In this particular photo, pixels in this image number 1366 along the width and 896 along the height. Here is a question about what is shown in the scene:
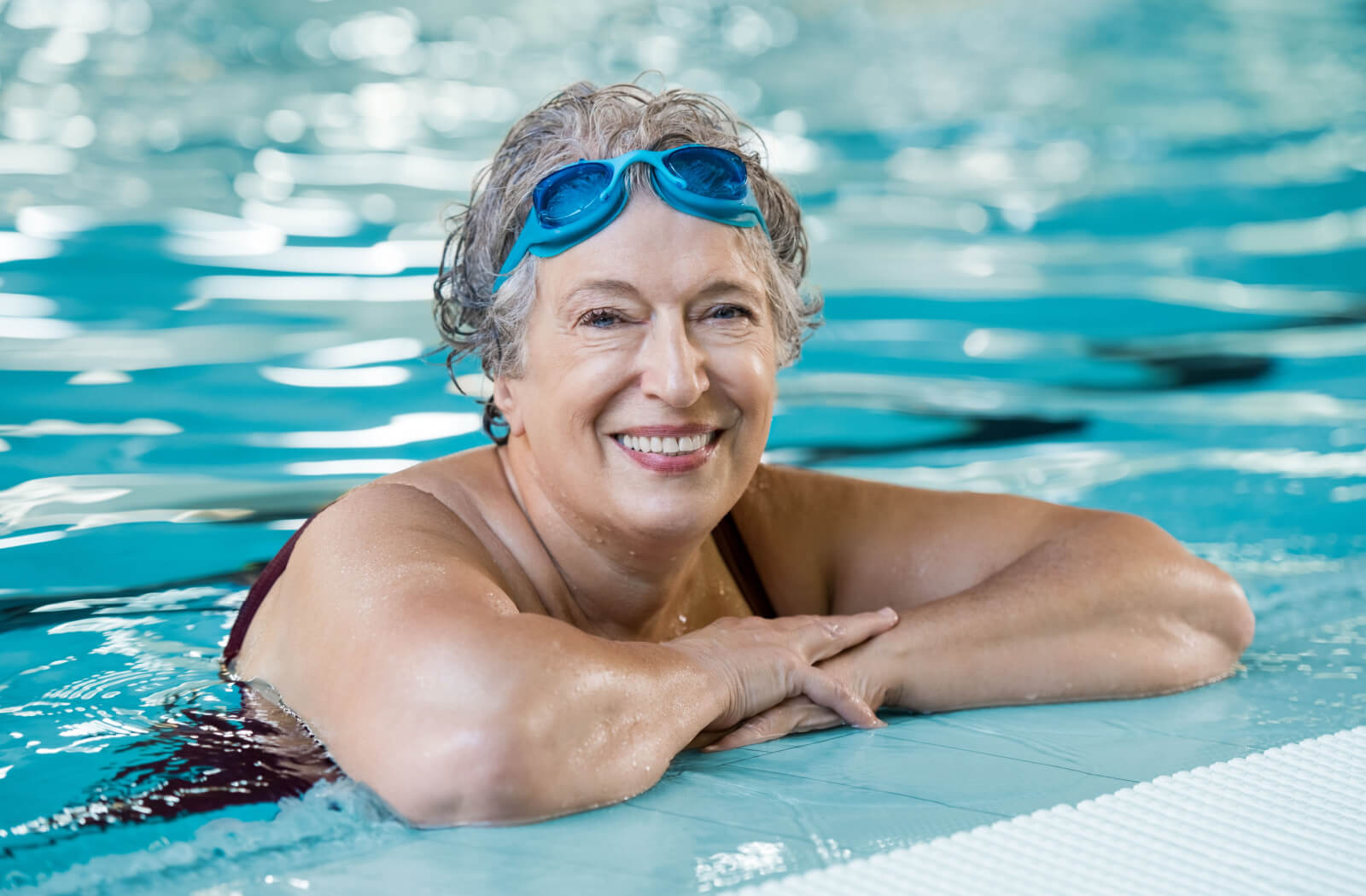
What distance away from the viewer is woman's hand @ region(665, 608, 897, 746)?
2.71 meters

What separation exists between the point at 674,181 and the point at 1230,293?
23.1ft

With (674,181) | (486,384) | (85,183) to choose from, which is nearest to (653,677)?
(674,181)

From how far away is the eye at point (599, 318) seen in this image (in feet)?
8.80

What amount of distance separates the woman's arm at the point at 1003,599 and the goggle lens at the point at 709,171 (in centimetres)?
93

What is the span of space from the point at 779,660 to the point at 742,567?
606mm

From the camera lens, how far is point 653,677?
8.22 ft

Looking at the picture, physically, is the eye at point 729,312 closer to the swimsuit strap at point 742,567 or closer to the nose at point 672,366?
the nose at point 672,366

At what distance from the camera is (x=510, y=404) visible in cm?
297

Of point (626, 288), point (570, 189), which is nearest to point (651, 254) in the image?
point (626, 288)

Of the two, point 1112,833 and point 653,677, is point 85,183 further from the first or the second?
point 1112,833

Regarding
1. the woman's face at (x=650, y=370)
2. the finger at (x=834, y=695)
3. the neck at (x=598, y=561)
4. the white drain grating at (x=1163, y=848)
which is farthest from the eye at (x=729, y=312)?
the white drain grating at (x=1163, y=848)

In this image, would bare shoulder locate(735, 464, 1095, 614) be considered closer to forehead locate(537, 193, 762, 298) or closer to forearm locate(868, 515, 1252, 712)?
forearm locate(868, 515, 1252, 712)

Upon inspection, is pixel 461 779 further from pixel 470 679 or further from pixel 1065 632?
pixel 1065 632

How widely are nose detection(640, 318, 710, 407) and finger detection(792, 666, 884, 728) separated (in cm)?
60
